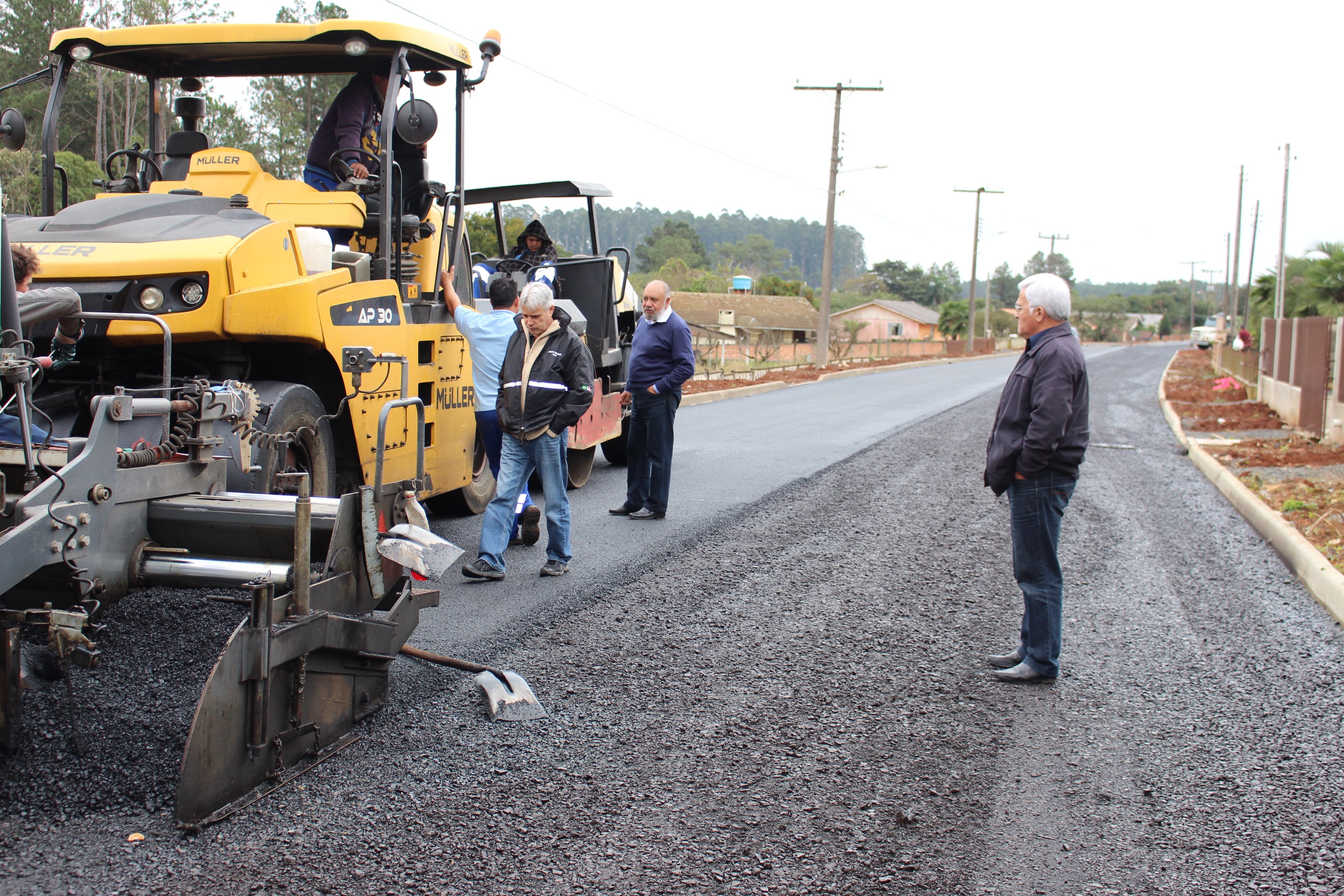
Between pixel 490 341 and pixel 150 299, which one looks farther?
pixel 490 341

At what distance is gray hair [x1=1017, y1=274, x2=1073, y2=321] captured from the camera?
4.94 meters

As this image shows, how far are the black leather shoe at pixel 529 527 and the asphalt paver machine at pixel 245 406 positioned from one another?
481 mm

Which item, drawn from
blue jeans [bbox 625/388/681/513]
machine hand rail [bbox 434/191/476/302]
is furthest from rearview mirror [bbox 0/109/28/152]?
blue jeans [bbox 625/388/681/513]

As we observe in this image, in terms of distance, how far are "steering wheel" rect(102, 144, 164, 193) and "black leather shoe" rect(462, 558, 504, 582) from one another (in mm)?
2971

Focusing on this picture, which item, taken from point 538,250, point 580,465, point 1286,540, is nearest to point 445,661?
point 580,465

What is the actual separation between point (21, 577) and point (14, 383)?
609mm

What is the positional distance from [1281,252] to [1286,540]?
25.0 meters

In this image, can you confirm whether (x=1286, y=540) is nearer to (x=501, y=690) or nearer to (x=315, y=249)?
(x=501, y=690)

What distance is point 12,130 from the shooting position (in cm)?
591

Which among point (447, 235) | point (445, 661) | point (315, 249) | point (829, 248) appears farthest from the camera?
point (829, 248)

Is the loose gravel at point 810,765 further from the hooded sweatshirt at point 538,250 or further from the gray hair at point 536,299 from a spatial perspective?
the hooded sweatshirt at point 538,250

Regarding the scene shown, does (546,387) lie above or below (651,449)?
above

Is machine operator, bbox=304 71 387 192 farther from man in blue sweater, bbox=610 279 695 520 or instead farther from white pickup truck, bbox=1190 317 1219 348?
white pickup truck, bbox=1190 317 1219 348

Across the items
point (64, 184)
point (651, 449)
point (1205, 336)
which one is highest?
point (1205, 336)
